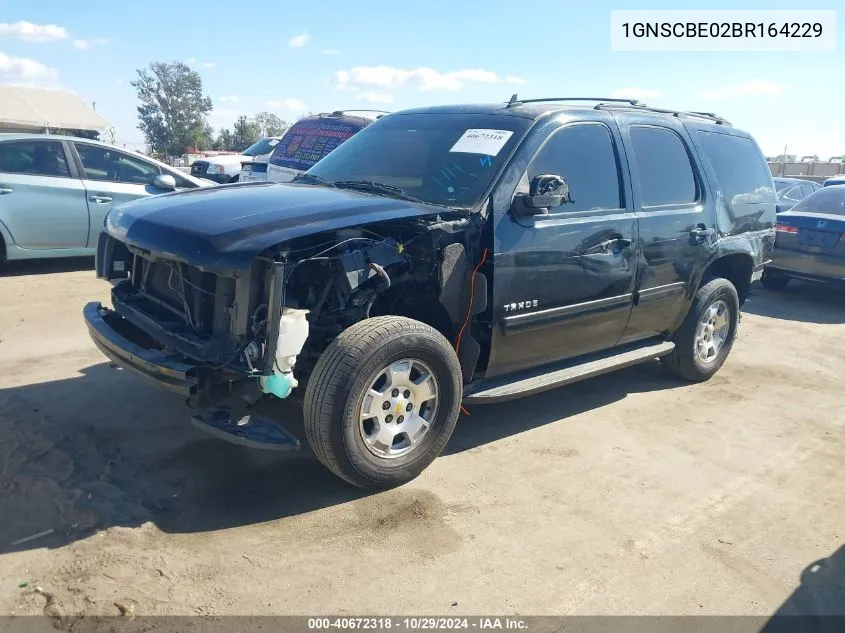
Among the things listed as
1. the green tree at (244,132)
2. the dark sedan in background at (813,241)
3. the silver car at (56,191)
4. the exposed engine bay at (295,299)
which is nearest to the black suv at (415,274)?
the exposed engine bay at (295,299)

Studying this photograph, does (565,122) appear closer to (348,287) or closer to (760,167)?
(348,287)

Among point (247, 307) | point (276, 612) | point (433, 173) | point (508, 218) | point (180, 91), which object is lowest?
point (276, 612)

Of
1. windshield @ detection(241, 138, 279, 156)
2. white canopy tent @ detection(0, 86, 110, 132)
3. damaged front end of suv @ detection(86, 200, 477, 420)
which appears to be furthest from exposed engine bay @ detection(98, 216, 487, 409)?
white canopy tent @ detection(0, 86, 110, 132)

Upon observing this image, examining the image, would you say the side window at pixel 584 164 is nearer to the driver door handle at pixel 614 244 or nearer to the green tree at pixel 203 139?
the driver door handle at pixel 614 244

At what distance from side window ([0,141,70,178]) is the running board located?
20.4 feet

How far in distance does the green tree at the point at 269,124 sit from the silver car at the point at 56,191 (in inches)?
2030

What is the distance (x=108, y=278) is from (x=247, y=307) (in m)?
1.67

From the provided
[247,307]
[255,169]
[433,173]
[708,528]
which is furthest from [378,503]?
[255,169]

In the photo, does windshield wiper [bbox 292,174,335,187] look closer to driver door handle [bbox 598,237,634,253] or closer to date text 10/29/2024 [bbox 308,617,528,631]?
driver door handle [bbox 598,237,634,253]

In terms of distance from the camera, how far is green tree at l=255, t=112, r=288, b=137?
192 feet

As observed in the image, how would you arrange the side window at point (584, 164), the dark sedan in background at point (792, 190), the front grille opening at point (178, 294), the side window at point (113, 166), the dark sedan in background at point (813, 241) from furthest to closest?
1. the dark sedan in background at point (792, 190)
2. the dark sedan in background at point (813, 241)
3. the side window at point (113, 166)
4. the side window at point (584, 164)
5. the front grille opening at point (178, 294)

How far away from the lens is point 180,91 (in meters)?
68.4

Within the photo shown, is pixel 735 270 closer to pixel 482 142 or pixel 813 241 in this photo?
pixel 482 142

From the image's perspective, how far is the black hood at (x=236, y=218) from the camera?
3297 mm
